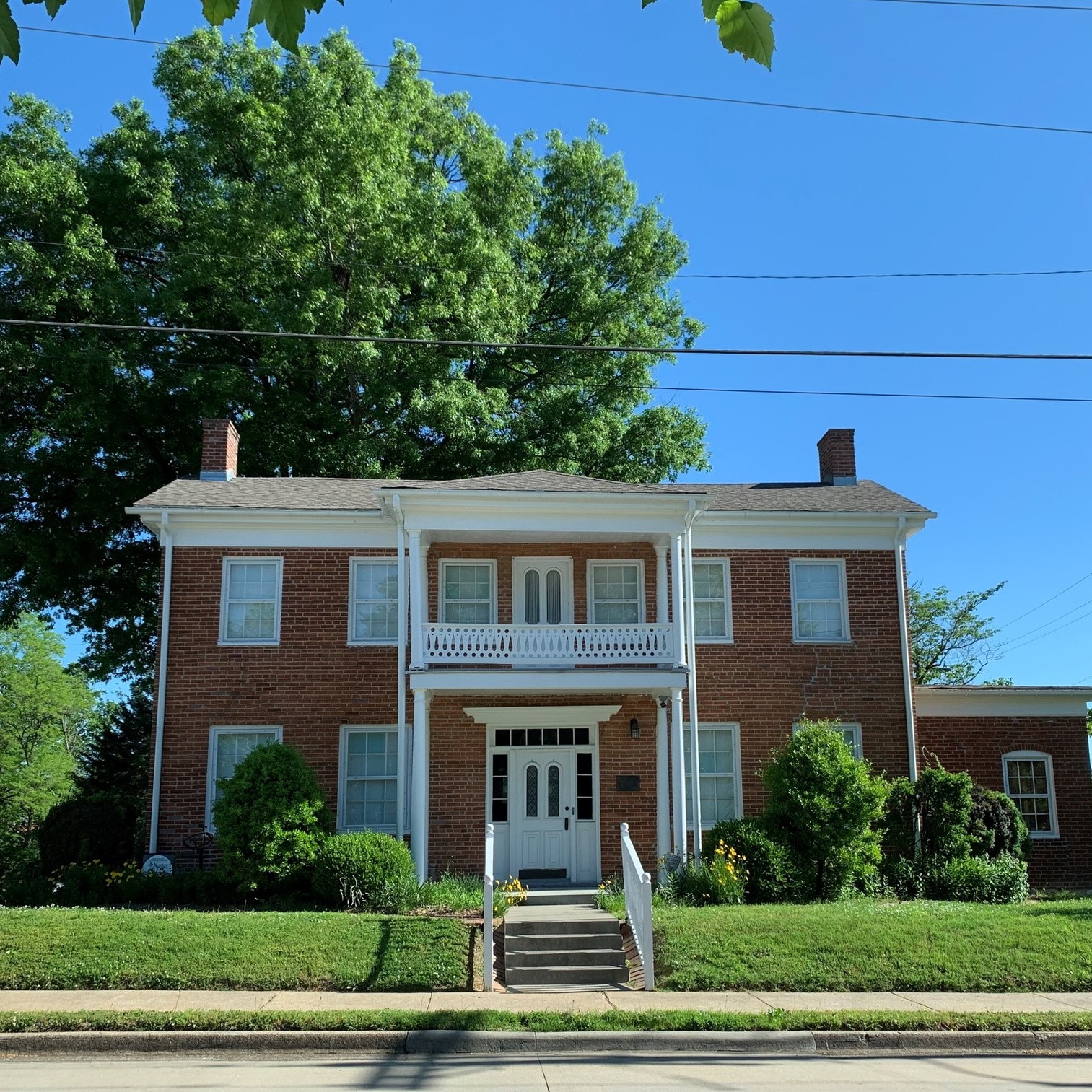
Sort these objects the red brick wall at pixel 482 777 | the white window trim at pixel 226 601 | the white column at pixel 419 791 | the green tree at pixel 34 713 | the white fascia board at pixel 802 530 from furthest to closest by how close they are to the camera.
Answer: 1. the green tree at pixel 34 713
2. the white fascia board at pixel 802 530
3. the white window trim at pixel 226 601
4. the red brick wall at pixel 482 777
5. the white column at pixel 419 791

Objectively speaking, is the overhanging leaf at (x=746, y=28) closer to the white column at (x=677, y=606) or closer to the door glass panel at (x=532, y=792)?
the white column at (x=677, y=606)

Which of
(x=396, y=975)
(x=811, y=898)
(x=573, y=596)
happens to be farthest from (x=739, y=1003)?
(x=573, y=596)

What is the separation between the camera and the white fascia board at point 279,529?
19.8m

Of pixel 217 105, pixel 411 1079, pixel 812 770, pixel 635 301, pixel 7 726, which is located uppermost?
pixel 217 105

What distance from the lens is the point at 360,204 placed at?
27578mm

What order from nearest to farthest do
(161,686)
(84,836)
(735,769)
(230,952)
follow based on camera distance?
1. (230,952)
2. (84,836)
3. (161,686)
4. (735,769)

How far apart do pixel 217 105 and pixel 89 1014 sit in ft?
81.3

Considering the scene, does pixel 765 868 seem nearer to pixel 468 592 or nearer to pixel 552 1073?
pixel 468 592

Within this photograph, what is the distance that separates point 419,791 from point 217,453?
857cm

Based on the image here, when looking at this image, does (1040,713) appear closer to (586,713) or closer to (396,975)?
(586,713)

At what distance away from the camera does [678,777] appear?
18.2 meters

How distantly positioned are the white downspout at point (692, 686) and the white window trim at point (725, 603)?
35cm

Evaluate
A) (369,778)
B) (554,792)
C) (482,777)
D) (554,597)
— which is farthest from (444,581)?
(554,792)

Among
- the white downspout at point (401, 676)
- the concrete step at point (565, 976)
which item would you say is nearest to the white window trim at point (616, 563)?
the white downspout at point (401, 676)
